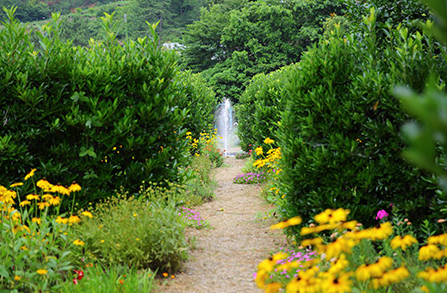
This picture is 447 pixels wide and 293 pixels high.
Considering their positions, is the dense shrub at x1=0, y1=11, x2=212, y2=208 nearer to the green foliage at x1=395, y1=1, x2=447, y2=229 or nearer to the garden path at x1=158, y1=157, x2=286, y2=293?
the garden path at x1=158, y1=157, x2=286, y2=293

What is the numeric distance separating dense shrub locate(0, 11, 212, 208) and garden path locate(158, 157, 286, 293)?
1175mm

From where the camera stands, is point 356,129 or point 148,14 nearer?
point 356,129

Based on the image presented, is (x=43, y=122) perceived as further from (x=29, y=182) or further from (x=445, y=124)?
A: (x=445, y=124)

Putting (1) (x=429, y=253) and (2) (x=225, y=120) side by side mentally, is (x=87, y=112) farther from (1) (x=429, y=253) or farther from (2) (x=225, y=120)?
(2) (x=225, y=120)

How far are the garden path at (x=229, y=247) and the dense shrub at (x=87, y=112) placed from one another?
1175 millimetres

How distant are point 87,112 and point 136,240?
1790 mm

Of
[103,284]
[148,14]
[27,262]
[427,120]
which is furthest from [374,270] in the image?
[148,14]

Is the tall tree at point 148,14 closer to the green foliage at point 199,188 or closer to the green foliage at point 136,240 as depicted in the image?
the green foliage at point 199,188

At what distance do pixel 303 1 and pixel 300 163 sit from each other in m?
26.4

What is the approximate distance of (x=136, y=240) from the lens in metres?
4.18

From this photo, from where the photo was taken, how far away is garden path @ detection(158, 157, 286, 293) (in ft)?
13.7

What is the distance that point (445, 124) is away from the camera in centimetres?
70

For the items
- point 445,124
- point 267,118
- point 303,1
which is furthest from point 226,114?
point 445,124

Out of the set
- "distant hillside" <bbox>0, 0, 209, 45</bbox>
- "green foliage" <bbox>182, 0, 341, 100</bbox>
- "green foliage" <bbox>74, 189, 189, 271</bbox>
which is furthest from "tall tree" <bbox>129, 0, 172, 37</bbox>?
"green foliage" <bbox>74, 189, 189, 271</bbox>
